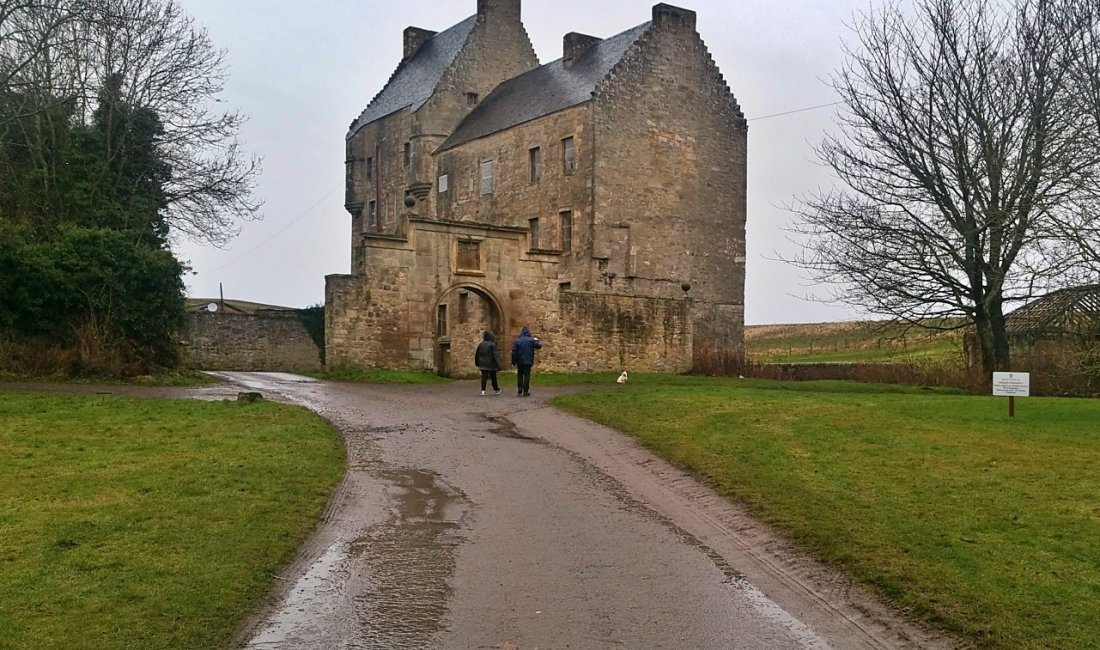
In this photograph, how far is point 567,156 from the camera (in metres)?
40.2

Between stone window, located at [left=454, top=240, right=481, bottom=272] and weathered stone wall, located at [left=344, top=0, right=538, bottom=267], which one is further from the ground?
weathered stone wall, located at [left=344, top=0, right=538, bottom=267]

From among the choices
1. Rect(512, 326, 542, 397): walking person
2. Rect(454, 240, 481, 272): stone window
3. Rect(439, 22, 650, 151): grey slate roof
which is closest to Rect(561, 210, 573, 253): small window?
Rect(439, 22, 650, 151): grey slate roof

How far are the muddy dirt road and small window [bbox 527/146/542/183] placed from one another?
27948 millimetres

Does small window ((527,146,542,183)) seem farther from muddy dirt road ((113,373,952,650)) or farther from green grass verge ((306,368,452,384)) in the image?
muddy dirt road ((113,373,952,650))

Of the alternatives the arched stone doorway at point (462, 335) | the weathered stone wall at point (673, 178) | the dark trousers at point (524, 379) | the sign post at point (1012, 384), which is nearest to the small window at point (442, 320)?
the arched stone doorway at point (462, 335)

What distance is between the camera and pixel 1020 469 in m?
12.5

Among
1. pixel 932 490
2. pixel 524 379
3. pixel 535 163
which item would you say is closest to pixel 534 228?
pixel 535 163

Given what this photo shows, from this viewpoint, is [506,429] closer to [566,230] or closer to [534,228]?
[566,230]

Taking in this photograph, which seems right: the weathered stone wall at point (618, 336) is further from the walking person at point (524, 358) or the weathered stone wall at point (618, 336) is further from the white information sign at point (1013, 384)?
the white information sign at point (1013, 384)

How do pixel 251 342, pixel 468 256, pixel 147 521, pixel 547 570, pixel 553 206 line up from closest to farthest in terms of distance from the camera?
1. pixel 547 570
2. pixel 147 521
3. pixel 468 256
4. pixel 251 342
5. pixel 553 206

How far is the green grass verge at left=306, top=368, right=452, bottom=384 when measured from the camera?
91.2 ft

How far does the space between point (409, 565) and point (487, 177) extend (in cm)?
3664

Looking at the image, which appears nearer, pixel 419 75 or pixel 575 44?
pixel 575 44

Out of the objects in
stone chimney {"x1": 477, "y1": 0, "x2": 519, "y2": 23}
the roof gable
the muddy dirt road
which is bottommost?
the muddy dirt road
